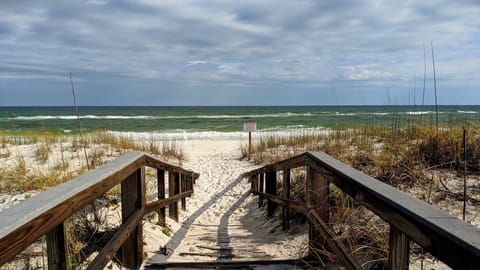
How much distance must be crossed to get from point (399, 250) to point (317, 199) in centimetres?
131

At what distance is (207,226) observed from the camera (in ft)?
18.3

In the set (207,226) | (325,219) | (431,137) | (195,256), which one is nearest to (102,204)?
(195,256)

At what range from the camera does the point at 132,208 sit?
2.99 metres

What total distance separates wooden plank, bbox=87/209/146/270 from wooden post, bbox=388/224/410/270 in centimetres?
159

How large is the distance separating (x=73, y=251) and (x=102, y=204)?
52.6 inches

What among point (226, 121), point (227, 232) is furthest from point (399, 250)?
point (226, 121)

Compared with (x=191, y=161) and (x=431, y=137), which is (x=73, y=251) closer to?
(x=431, y=137)

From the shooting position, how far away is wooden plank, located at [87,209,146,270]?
2.19 metres

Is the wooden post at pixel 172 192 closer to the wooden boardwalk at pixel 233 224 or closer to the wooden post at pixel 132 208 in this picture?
the wooden boardwalk at pixel 233 224

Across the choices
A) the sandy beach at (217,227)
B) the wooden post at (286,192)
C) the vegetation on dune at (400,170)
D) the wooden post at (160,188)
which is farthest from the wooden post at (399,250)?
the wooden post at (160,188)

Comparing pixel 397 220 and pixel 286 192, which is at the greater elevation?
pixel 397 220

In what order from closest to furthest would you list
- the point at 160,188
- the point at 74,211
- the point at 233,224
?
1. the point at 74,211
2. the point at 160,188
3. the point at 233,224

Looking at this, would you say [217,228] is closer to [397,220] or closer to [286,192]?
[286,192]

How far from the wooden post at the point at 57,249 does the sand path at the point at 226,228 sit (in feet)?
5.64
